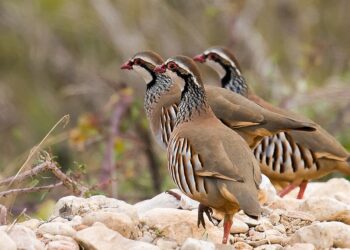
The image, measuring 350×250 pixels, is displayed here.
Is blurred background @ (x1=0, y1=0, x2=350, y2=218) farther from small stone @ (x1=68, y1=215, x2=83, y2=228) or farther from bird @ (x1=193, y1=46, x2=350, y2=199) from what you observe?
small stone @ (x1=68, y1=215, x2=83, y2=228)

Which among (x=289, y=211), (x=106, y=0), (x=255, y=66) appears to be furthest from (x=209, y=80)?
(x=289, y=211)

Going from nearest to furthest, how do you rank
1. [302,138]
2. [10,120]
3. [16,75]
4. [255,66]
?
[302,138]
[255,66]
[10,120]
[16,75]

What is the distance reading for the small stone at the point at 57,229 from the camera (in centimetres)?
498

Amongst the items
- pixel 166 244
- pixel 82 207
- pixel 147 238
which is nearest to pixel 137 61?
pixel 82 207

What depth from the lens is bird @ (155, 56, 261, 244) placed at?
16.7 feet

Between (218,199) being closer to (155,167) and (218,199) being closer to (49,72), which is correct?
(155,167)

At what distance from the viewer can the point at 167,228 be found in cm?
529

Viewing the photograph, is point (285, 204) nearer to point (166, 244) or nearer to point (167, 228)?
point (167, 228)

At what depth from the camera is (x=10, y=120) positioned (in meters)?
14.8

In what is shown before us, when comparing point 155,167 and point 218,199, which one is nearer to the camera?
point 218,199

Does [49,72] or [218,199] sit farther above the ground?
[49,72]

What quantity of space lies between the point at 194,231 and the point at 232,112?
1.29 meters

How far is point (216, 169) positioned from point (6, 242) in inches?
45.8

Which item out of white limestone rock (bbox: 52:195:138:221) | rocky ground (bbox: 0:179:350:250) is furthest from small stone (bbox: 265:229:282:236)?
white limestone rock (bbox: 52:195:138:221)
